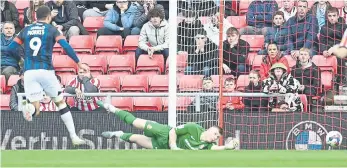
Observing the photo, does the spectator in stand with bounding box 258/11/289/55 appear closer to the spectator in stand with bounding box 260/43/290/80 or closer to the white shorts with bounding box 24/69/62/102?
the spectator in stand with bounding box 260/43/290/80

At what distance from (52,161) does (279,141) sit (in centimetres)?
527

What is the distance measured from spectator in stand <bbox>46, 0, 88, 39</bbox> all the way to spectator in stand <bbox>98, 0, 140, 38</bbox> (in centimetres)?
39

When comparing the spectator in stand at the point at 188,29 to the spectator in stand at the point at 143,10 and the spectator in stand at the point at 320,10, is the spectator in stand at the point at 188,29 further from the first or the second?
the spectator in stand at the point at 320,10

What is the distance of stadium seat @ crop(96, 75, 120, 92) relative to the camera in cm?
1631

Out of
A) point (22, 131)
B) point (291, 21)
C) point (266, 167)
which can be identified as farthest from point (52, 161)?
point (291, 21)

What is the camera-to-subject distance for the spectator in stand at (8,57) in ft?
55.2

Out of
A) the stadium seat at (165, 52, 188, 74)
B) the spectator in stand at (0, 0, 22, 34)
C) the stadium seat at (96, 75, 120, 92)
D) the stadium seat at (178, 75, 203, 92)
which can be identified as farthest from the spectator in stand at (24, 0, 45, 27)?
the stadium seat at (178, 75, 203, 92)

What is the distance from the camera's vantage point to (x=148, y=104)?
52.7 feet

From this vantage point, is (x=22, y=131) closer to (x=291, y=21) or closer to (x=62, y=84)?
(x=62, y=84)

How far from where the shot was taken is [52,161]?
33.3ft

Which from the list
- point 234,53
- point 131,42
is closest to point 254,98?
point 234,53

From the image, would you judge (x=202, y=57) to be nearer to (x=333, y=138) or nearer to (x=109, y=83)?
(x=109, y=83)

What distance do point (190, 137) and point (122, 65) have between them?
3.52 m

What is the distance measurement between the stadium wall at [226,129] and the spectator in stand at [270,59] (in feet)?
3.08
